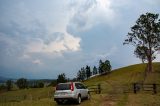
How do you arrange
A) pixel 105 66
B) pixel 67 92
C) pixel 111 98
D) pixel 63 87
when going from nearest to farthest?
pixel 67 92
pixel 63 87
pixel 111 98
pixel 105 66

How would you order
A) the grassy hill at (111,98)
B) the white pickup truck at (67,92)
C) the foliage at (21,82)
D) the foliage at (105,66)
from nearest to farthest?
1. the white pickup truck at (67,92)
2. the grassy hill at (111,98)
3. the foliage at (105,66)
4. the foliage at (21,82)

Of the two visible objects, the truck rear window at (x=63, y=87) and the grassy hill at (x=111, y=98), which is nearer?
the truck rear window at (x=63, y=87)

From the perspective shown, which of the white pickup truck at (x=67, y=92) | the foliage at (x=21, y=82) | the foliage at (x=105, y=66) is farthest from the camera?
the foliage at (x=21, y=82)

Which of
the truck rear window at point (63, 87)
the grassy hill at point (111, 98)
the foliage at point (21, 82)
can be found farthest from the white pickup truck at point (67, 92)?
the foliage at point (21, 82)

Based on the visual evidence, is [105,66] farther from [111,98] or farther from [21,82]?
[111,98]

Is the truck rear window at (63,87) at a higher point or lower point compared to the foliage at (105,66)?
lower

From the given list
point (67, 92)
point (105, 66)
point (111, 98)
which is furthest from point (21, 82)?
point (67, 92)

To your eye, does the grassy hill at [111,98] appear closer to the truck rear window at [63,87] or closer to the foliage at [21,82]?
the truck rear window at [63,87]

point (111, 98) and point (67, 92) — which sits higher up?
point (67, 92)

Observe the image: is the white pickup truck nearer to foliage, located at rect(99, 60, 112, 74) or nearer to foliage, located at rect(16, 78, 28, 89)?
foliage, located at rect(99, 60, 112, 74)

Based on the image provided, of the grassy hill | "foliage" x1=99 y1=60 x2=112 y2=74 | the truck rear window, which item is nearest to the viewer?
the truck rear window

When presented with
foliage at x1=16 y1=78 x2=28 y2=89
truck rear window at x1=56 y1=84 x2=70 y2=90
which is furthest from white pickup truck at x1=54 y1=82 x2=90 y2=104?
foliage at x1=16 y1=78 x2=28 y2=89

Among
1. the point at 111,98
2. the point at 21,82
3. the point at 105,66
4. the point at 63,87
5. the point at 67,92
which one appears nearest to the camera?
the point at 67,92

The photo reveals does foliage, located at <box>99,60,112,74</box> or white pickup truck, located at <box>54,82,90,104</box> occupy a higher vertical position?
foliage, located at <box>99,60,112,74</box>
